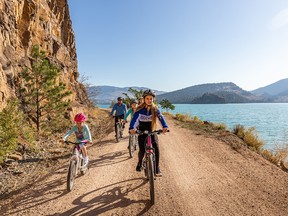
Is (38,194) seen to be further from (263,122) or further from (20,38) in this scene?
(263,122)

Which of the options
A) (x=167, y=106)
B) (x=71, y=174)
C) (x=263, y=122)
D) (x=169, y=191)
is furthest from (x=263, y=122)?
(x=71, y=174)

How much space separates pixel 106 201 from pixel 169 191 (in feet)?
6.04

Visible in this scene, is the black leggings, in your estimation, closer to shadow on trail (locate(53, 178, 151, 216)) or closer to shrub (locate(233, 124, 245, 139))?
shadow on trail (locate(53, 178, 151, 216))

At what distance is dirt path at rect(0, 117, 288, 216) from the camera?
5430 mm

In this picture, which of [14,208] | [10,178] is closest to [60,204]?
[14,208]

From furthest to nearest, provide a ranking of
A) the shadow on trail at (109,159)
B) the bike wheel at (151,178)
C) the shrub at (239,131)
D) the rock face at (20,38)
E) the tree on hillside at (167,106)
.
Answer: the tree on hillside at (167,106) < the shrub at (239,131) < the rock face at (20,38) < the shadow on trail at (109,159) < the bike wheel at (151,178)

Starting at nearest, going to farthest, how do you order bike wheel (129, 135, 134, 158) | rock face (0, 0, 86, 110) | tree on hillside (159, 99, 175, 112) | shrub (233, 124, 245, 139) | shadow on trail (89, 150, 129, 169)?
shadow on trail (89, 150, 129, 169), bike wheel (129, 135, 134, 158), rock face (0, 0, 86, 110), shrub (233, 124, 245, 139), tree on hillside (159, 99, 175, 112)

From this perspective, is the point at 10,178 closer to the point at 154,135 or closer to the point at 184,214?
the point at 154,135

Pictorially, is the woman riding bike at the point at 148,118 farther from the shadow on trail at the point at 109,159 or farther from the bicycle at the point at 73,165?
the shadow on trail at the point at 109,159

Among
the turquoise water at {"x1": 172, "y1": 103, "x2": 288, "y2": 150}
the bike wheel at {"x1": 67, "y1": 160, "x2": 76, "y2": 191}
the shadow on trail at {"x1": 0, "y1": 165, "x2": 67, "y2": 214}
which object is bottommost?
the turquoise water at {"x1": 172, "y1": 103, "x2": 288, "y2": 150}

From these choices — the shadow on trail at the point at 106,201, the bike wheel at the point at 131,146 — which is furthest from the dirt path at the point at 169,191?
the bike wheel at the point at 131,146

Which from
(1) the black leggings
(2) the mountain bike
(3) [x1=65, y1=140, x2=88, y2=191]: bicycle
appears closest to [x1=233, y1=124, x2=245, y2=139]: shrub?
(2) the mountain bike

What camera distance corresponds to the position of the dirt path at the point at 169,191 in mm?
5430

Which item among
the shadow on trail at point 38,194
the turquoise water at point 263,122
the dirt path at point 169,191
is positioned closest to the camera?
the dirt path at point 169,191
